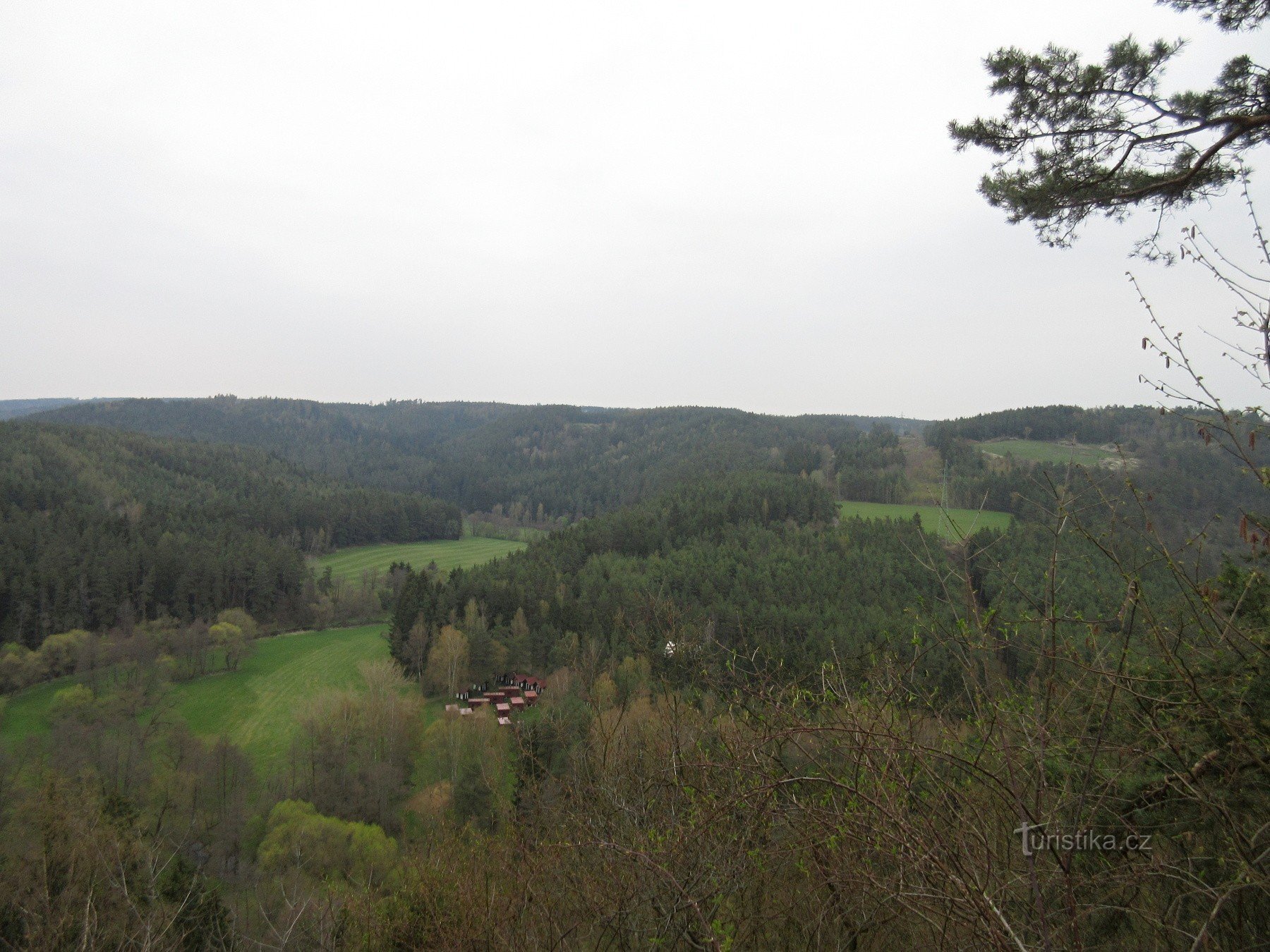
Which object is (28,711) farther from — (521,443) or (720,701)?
(521,443)

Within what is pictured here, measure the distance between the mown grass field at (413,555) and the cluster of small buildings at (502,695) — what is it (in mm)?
25266

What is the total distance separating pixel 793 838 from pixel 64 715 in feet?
113

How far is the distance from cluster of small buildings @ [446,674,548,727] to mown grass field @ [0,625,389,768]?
659 cm

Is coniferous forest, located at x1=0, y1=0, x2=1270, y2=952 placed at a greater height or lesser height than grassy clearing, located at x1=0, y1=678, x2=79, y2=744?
→ greater

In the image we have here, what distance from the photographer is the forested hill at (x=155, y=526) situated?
39.7 metres

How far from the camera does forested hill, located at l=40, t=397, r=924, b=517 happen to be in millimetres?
99250

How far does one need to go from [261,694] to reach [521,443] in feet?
402

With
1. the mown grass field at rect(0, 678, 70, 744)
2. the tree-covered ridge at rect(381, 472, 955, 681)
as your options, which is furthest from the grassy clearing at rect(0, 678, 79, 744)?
the tree-covered ridge at rect(381, 472, 955, 681)

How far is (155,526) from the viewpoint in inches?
1984

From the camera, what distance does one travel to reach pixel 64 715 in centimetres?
2506

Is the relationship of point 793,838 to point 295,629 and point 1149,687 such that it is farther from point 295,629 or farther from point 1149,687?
point 295,629

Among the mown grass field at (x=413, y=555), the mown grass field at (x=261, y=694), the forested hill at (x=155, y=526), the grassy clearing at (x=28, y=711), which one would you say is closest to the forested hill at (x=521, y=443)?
the mown grass field at (x=413, y=555)

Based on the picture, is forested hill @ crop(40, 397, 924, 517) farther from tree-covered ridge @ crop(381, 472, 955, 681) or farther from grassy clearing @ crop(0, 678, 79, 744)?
grassy clearing @ crop(0, 678, 79, 744)

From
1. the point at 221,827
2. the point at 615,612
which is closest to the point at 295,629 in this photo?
the point at 615,612
